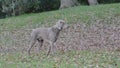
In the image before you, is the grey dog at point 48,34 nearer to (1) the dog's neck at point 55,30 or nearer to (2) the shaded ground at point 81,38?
(1) the dog's neck at point 55,30

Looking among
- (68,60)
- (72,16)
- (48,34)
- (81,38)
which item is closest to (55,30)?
(48,34)

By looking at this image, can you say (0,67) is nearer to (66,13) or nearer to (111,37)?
(111,37)

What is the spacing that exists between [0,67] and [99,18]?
1230cm

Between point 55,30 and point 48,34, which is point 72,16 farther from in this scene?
point 55,30

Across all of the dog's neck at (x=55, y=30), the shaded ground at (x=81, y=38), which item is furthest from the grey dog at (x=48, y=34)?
the shaded ground at (x=81, y=38)

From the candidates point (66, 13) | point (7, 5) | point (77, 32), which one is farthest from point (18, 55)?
point (7, 5)

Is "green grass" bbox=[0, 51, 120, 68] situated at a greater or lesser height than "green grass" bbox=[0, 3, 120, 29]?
greater

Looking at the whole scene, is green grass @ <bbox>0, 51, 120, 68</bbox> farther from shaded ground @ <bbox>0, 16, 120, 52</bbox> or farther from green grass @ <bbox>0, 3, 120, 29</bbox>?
green grass @ <bbox>0, 3, 120, 29</bbox>

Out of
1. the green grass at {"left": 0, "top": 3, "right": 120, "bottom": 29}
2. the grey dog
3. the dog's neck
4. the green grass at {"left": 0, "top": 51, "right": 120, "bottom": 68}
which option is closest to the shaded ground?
the green grass at {"left": 0, "top": 3, "right": 120, "bottom": 29}

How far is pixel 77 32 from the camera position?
1919cm

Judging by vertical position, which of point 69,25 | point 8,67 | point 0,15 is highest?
point 8,67

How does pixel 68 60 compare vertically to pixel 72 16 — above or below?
above

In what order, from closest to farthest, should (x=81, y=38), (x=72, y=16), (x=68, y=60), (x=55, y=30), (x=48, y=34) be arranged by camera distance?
(x=68, y=60)
(x=55, y=30)
(x=48, y=34)
(x=81, y=38)
(x=72, y=16)

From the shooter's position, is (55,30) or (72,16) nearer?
(55,30)
